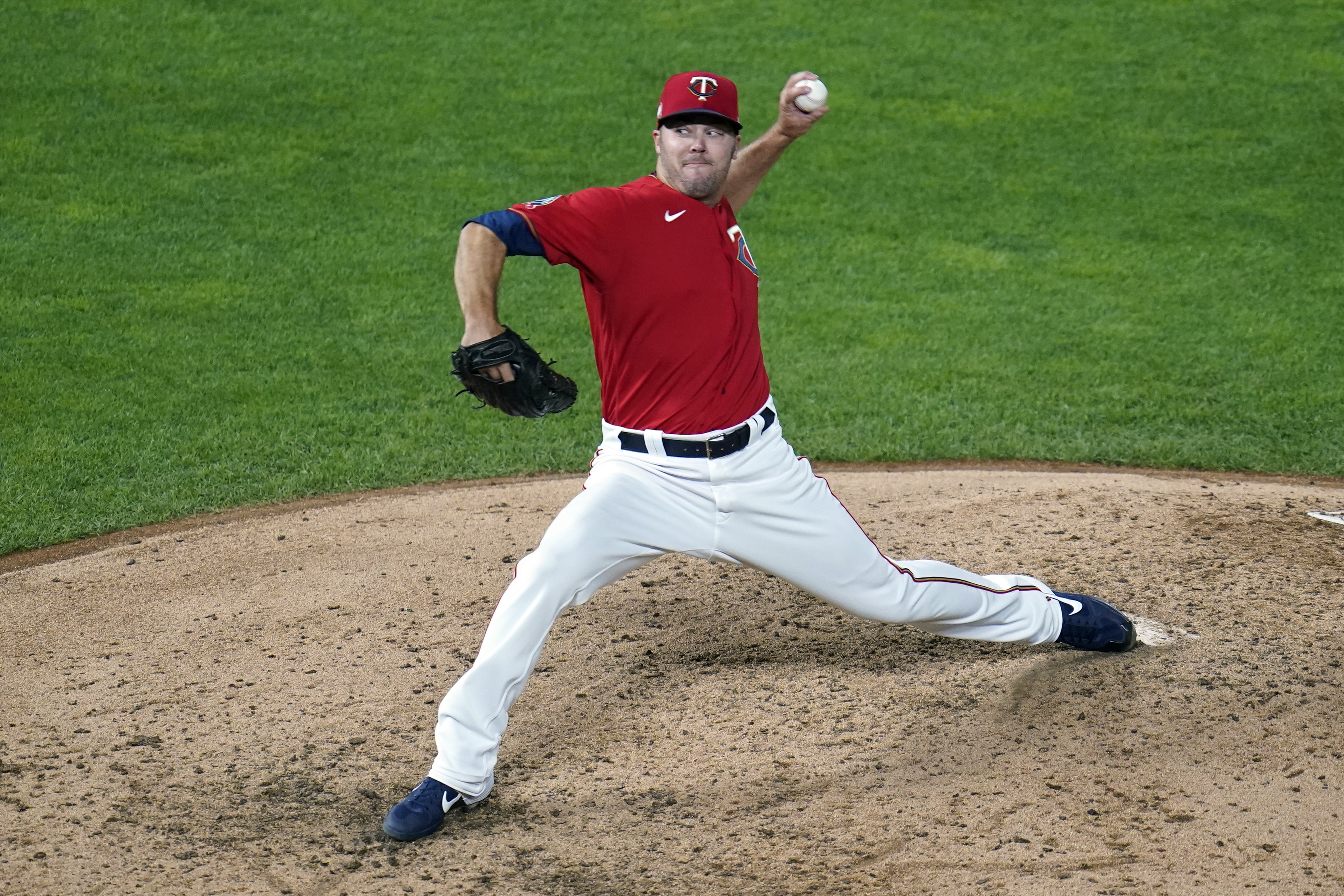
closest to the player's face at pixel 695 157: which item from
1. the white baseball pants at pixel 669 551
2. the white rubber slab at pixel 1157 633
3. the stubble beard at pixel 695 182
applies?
the stubble beard at pixel 695 182

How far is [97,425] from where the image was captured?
695 centimetres

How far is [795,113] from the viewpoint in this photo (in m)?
3.97

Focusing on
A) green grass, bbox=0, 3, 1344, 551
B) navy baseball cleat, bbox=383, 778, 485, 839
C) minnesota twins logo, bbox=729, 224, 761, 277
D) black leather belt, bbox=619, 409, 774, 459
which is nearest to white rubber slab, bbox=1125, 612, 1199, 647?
black leather belt, bbox=619, 409, 774, 459

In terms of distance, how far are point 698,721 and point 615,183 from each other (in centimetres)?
628

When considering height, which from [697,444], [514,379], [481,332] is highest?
[481,332]

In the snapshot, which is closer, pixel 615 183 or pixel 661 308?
pixel 661 308

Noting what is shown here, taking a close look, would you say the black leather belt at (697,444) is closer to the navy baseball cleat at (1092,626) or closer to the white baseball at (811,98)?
the white baseball at (811,98)

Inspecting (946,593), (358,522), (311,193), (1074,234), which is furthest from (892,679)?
(311,193)

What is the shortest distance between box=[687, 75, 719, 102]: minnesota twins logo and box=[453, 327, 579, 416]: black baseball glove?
0.92m

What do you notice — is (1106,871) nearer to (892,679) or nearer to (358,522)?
(892,679)

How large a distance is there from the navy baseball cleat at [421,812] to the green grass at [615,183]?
2.95 metres

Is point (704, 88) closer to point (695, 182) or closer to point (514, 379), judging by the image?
point (695, 182)

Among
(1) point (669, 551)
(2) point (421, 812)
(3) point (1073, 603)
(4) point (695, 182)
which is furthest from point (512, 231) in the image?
(3) point (1073, 603)

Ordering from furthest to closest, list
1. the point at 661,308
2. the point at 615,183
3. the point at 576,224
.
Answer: the point at 615,183
the point at 661,308
the point at 576,224
